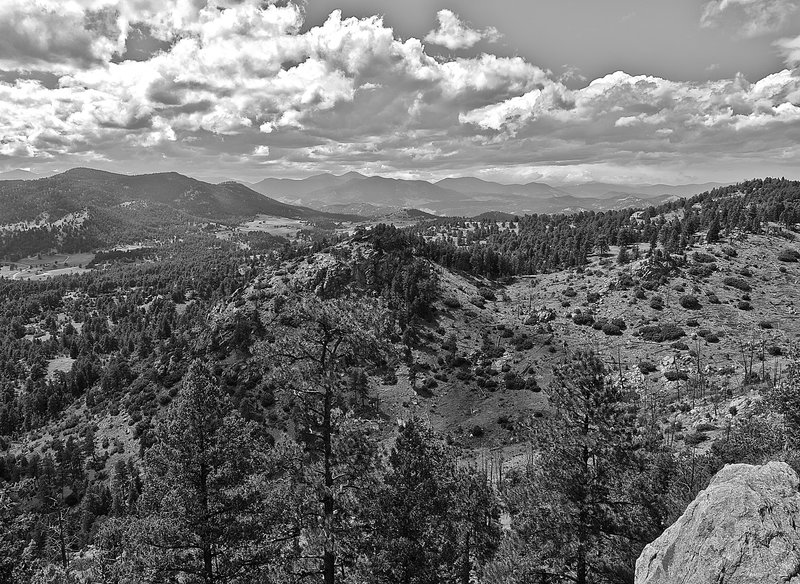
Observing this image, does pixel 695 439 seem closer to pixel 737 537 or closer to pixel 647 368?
pixel 647 368

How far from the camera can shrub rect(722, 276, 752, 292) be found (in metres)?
124

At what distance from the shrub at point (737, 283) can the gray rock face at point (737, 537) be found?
140463 millimetres

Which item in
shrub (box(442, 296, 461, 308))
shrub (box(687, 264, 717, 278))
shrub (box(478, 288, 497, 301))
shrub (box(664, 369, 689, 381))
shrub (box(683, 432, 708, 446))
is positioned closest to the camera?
shrub (box(683, 432, 708, 446))

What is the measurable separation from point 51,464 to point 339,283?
94376mm

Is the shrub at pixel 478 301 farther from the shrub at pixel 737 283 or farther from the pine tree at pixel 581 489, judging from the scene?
the pine tree at pixel 581 489

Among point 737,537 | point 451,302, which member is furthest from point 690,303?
point 737,537

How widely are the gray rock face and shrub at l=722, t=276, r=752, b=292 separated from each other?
14046cm

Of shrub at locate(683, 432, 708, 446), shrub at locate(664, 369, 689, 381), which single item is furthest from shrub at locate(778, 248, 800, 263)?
shrub at locate(683, 432, 708, 446)

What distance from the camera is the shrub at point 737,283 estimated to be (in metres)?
124

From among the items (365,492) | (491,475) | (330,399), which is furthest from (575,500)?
(491,475)

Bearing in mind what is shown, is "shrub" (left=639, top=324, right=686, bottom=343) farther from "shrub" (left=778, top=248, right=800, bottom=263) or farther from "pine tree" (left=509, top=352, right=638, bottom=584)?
"pine tree" (left=509, top=352, right=638, bottom=584)

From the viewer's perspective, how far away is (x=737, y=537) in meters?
9.88

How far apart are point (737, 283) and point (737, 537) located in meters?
145

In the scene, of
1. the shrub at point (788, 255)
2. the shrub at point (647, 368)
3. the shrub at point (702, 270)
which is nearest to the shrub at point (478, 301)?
the shrub at point (647, 368)
